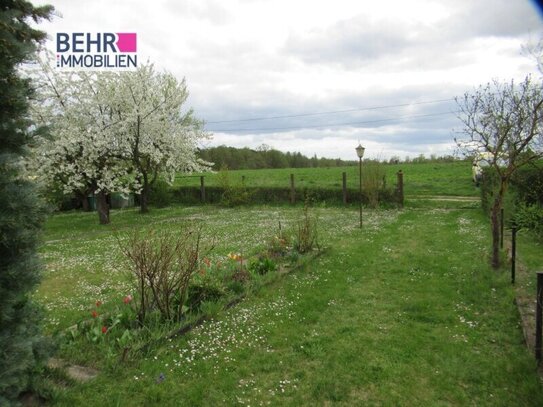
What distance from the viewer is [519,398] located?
3.66 m

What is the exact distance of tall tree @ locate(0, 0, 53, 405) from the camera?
2869mm

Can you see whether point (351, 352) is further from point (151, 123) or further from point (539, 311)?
point (151, 123)

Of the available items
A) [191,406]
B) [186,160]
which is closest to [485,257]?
[191,406]

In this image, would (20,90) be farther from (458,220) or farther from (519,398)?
(458,220)

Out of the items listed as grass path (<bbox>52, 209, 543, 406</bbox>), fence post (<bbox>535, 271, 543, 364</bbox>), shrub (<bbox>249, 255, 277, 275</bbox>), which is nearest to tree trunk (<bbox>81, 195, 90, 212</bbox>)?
shrub (<bbox>249, 255, 277, 275</bbox>)

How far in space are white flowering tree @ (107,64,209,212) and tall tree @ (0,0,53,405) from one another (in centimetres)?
1435

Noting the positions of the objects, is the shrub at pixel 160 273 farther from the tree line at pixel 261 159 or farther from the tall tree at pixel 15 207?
the tree line at pixel 261 159

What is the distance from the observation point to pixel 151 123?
708 inches

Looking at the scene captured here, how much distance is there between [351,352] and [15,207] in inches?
150

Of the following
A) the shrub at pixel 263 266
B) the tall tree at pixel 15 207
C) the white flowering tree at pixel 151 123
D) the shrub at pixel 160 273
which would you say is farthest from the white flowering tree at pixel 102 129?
the tall tree at pixel 15 207

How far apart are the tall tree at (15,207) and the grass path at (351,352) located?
959mm

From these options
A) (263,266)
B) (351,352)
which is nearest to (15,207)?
(351,352)

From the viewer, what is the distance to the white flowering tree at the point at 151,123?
17.5 meters

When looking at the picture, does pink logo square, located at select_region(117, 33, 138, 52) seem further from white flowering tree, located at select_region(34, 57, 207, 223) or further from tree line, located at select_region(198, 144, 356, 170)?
tree line, located at select_region(198, 144, 356, 170)
